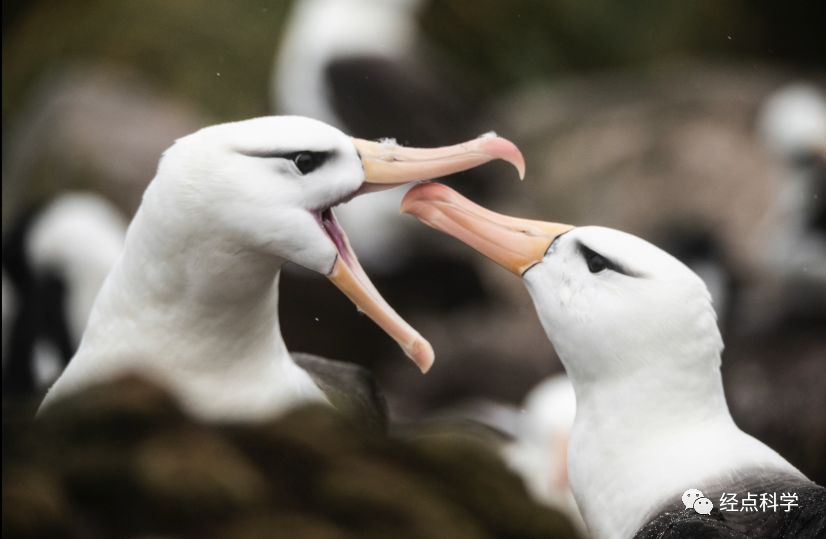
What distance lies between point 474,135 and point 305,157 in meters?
0.72

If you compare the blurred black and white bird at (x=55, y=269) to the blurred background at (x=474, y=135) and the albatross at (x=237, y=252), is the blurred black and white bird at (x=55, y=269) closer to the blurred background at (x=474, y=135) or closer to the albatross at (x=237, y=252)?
the blurred background at (x=474, y=135)

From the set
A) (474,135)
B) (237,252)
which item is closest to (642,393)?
(237,252)

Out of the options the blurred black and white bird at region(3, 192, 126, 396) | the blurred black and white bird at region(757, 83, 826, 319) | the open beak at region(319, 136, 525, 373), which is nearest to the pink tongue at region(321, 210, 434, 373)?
the open beak at region(319, 136, 525, 373)

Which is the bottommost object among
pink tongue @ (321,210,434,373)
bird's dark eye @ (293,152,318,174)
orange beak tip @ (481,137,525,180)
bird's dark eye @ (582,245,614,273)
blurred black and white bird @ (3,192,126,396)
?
blurred black and white bird @ (3,192,126,396)

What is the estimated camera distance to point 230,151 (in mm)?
1646

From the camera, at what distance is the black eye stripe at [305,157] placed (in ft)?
5.33

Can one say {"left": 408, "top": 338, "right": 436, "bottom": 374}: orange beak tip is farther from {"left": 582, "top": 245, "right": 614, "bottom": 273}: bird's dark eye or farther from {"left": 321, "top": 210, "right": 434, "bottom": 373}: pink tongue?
{"left": 582, "top": 245, "right": 614, "bottom": 273}: bird's dark eye

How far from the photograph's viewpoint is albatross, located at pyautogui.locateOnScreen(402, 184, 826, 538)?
62.9 inches

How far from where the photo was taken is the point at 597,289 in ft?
5.51

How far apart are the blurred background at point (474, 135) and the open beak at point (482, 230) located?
20 cm

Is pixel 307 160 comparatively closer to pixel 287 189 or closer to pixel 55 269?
pixel 287 189

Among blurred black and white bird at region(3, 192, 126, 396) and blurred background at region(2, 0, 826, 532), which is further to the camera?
blurred black and white bird at region(3, 192, 126, 396)

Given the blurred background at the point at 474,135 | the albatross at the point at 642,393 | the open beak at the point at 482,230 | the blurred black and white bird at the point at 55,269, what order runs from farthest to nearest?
the blurred black and white bird at the point at 55,269
the blurred background at the point at 474,135
the open beak at the point at 482,230
the albatross at the point at 642,393

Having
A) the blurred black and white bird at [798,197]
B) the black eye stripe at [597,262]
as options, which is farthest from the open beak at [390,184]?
the blurred black and white bird at [798,197]
